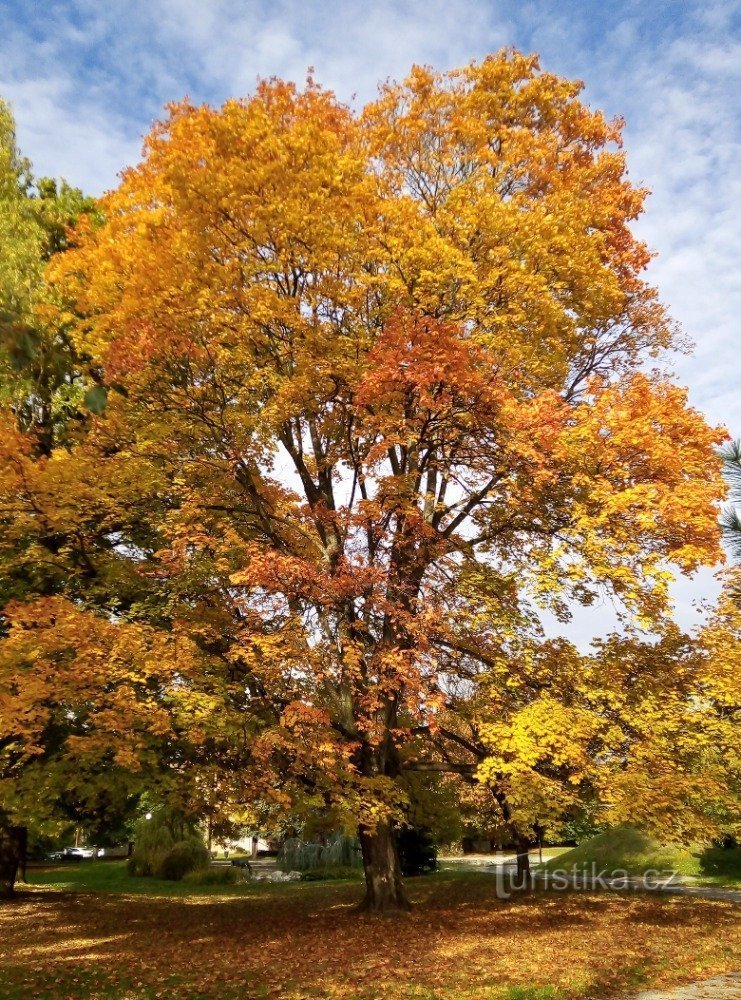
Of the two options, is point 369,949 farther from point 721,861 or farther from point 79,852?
point 79,852

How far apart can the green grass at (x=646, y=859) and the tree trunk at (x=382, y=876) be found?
1050 centimetres

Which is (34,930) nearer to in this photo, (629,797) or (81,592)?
(81,592)

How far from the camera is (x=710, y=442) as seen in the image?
12164mm

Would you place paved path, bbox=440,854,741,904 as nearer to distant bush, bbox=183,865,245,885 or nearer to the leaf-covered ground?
the leaf-covered ground

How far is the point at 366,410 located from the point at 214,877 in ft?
60.1

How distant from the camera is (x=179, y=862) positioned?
2562 centimetres

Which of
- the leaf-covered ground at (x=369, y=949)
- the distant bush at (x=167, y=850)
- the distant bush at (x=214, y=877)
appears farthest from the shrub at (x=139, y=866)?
the leaf-covered ground at (x=369, y=949)

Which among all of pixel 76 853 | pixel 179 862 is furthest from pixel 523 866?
pixel 76 853

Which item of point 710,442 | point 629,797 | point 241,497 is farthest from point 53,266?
point 629,797

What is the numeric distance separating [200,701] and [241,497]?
4.09 metres

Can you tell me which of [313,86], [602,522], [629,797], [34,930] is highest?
[313,86]

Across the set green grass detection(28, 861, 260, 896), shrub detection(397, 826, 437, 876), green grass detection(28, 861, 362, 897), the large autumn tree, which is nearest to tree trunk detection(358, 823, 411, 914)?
the large autumn tree

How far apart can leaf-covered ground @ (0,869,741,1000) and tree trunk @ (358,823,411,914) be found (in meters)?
0.44

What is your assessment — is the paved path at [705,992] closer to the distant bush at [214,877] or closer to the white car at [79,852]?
the distant bush at [214,877]
